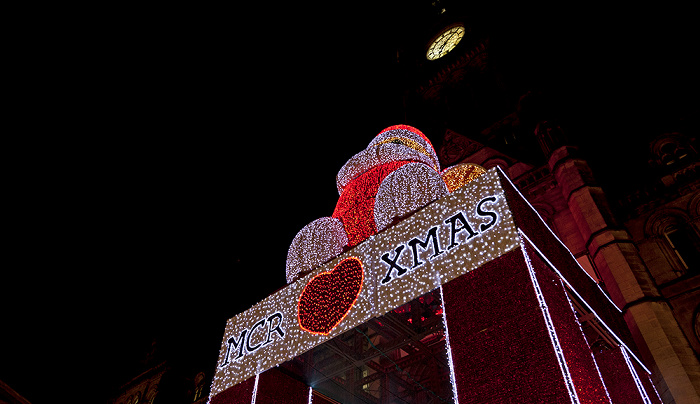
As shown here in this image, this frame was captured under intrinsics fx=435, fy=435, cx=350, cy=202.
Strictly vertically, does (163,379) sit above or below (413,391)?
above

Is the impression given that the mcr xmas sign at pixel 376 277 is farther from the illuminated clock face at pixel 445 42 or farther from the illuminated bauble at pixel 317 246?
the illuminated clock face at pixel 445 42

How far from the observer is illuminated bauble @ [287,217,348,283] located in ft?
29.7

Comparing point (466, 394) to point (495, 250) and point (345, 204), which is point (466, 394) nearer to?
point (495, 250)

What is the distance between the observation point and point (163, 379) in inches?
1090

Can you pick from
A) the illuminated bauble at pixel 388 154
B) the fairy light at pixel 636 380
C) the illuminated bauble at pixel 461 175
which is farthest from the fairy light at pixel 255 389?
the fairy light at pixel 636 380

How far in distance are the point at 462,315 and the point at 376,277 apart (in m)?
1.80

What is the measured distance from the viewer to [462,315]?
252 inches

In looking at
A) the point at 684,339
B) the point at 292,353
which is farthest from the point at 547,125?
the point at 292,353

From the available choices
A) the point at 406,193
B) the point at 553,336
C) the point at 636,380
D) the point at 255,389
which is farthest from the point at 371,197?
the point at 636,380

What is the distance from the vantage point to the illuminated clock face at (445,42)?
32.4m

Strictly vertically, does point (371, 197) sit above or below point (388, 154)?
below

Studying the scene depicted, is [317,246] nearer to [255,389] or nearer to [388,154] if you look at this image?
[388,154]

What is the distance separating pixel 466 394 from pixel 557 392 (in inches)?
45.5

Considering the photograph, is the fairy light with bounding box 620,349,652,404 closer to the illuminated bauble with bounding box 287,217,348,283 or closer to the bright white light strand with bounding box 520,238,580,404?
the bright white light strand with bounding box 520,238,580,404
